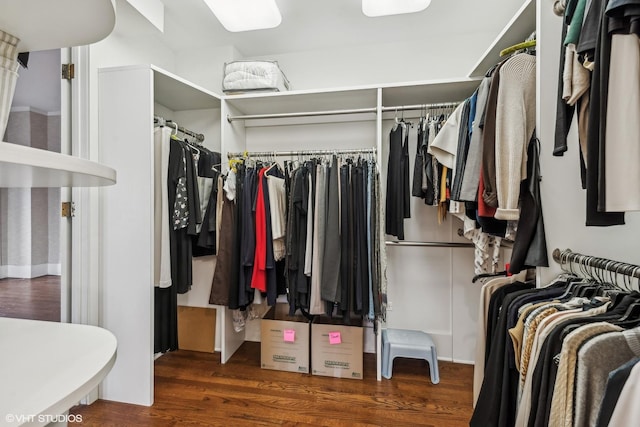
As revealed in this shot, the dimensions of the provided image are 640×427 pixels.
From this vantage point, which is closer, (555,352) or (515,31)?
(555,352)

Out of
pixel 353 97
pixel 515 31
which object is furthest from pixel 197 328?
pixel 515 31

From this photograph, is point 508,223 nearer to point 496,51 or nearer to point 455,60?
point 496,51

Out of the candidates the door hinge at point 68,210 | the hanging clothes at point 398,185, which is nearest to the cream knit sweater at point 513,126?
the hanging clothes at point 398,185

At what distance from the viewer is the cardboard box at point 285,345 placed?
201 centimetres

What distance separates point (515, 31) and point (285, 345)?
232 centimetres

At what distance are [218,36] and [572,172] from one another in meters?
2.44

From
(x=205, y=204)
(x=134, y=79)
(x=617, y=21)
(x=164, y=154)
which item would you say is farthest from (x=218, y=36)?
(x=617, y=21)

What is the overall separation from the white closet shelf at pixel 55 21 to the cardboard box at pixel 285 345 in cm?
186

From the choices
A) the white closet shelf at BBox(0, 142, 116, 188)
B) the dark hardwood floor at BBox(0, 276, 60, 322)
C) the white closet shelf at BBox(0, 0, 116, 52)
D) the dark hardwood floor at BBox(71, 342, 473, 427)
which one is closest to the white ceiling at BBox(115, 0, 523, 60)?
the white closet shelf at BBox(0, 0, 116, 52)

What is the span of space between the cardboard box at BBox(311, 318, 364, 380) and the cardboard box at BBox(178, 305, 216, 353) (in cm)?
87

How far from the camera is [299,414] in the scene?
1.59 meters

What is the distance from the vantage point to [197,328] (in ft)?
7.52

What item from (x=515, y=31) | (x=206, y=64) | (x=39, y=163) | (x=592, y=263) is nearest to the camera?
(x=39, y=163)

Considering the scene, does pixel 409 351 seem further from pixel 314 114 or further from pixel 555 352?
pixel 314 114
